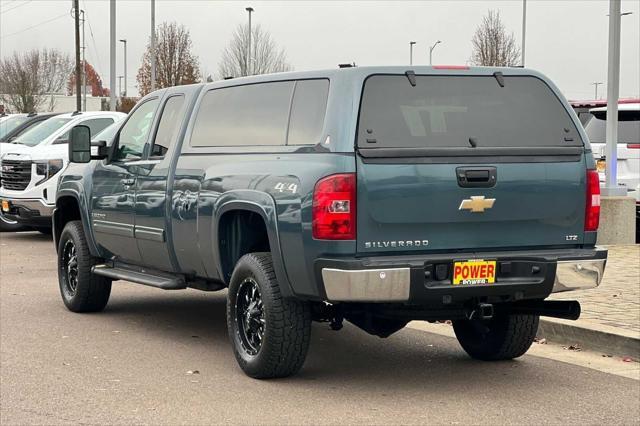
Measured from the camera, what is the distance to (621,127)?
16484 millimetres

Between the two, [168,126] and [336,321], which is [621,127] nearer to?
[168,126]

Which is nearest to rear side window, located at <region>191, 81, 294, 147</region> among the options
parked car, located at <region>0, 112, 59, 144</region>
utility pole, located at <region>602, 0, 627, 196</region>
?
utility pole, located at <region>602, 0, 627, 196</region>

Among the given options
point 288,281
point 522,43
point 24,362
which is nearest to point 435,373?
point 288,281

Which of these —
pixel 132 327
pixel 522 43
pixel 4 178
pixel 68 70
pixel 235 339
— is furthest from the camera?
pixel 68 70

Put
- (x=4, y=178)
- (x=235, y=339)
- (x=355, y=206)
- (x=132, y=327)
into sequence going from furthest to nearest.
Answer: (x=4, y=178)
(x=132, y=327)
(x=235, y=339)
(x=355, y=206)

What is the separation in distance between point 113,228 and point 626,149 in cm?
937

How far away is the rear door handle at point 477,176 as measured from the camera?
6668 millimetres

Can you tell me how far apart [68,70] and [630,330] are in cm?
8844

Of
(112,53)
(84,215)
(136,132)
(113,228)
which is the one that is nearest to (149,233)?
(113,228)

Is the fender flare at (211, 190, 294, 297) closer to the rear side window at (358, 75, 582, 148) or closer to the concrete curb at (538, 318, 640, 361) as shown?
the rear side window at (358, 75, 582, 148)

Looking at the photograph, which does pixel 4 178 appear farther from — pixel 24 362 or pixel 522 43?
pixel 522 43

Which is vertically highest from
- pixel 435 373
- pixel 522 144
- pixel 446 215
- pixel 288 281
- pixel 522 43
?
pixel 522 43

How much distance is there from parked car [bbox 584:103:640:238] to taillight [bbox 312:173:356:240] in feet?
33.0

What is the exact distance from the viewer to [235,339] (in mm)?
7398
